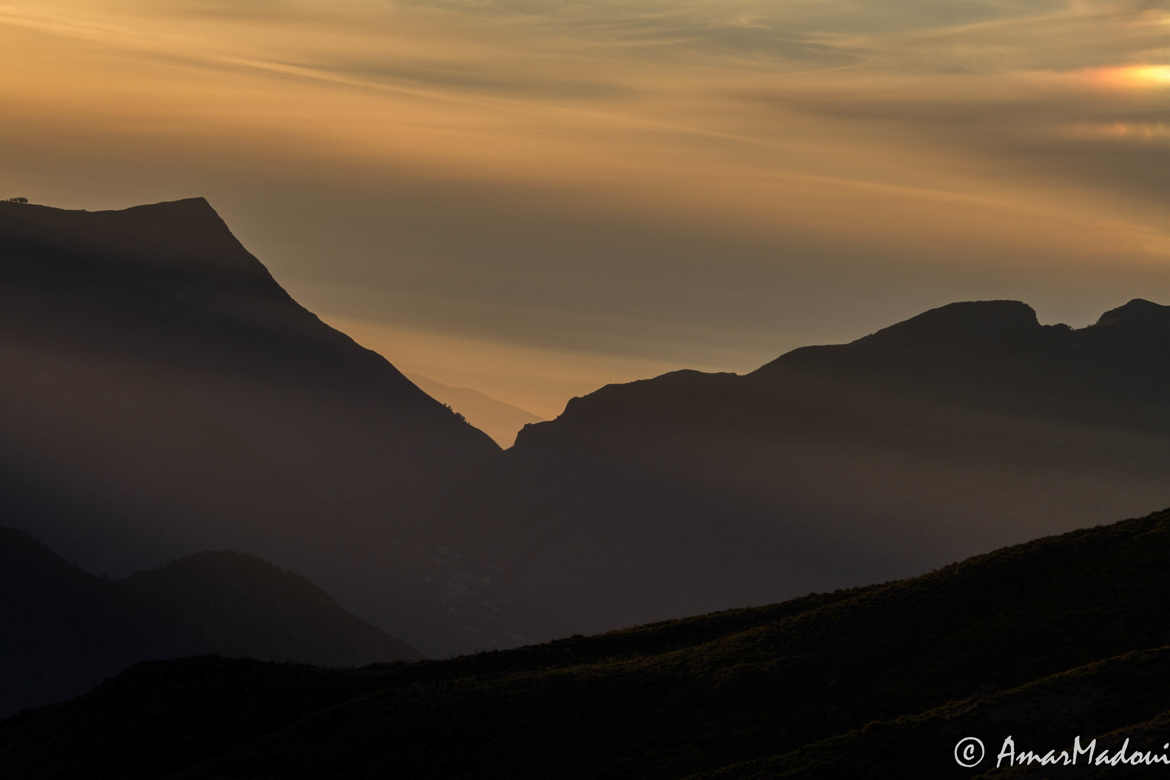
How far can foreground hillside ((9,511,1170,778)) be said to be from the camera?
3339 inches

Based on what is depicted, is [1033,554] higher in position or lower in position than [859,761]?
higher

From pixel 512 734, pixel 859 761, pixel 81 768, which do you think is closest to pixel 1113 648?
pixel 859 761

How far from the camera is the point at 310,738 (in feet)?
354

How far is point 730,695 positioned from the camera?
346 ft

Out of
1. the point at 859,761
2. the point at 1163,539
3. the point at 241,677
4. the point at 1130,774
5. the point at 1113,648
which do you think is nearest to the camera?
→ the point at 1130,774

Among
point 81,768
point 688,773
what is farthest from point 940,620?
point 81,768

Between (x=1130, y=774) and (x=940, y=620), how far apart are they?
42.7 metres

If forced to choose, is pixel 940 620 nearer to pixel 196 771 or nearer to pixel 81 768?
pixel 196 771

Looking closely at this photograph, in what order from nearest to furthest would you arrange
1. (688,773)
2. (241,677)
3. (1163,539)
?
(688,773) < (1163,539) < (241,677)

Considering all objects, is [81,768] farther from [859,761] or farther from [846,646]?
[859,761]

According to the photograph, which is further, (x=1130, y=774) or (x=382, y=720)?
(x=382, y=720)

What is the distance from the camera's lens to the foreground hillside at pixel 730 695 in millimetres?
84812

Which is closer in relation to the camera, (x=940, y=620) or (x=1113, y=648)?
(x=1113, y=648)

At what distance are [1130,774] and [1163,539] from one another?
50.9 metres
